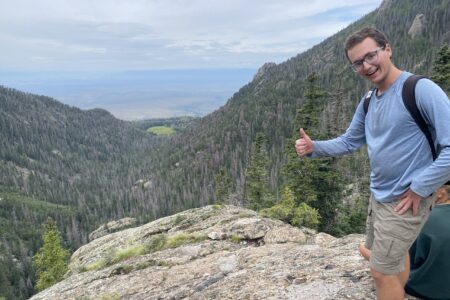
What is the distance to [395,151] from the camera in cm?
481

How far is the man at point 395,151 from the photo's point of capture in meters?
4.32

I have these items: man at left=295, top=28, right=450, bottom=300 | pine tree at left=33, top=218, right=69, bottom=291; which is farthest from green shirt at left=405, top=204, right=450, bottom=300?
pine tree at left=33, top=218, right=69, bottom=291

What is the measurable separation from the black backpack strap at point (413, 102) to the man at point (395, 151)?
49 mm

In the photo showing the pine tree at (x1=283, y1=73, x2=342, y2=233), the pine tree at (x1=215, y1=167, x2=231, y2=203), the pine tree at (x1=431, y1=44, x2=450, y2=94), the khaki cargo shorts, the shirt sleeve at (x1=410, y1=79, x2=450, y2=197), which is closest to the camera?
the shirt sleeve at (x1=410, y1=79, x2=450, y2=197)

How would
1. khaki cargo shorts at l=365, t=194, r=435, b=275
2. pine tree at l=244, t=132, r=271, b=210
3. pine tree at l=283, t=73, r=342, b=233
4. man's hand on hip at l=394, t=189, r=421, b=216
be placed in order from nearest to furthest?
man's hand on hip at l=394, t=189, r=421, b=216, khaki cargo shorts at l=365, t=194, r=435, b=275, pine tree at l=283, t=73, r=342, b=233, pine tree at l=244, t=132, r=271, b=210

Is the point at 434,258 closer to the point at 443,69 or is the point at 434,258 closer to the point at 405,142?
the point at 405,142

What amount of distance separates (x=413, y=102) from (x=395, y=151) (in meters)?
0.71

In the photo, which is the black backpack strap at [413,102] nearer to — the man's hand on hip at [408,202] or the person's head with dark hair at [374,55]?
the person's head with dark hair at [374,55]

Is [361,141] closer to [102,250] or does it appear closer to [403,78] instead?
[403,78]

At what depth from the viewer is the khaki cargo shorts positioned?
4.86 m

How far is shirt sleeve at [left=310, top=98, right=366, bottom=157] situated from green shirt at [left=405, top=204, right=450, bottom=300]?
1.72 metres

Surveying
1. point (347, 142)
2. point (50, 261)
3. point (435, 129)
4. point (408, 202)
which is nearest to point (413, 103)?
point (435, 129)

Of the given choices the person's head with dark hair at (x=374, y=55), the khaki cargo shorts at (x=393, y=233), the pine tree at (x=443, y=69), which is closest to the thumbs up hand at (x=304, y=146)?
the khaki cargo shorts at (x=393, y=233)

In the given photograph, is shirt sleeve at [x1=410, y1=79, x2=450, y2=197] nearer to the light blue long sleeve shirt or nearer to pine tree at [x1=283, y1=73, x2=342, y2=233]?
the light blue long sleeve shirt
